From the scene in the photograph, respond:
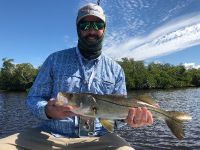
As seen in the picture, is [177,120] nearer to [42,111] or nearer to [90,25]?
[42,111]

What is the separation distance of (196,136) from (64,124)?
2120 centimetres

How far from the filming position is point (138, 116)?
19.0 ft

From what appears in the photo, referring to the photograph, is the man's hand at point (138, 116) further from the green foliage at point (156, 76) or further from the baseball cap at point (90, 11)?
the green foliage at point (156, 76)

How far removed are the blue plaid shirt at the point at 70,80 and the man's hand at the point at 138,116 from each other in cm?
109

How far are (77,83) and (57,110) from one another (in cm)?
146

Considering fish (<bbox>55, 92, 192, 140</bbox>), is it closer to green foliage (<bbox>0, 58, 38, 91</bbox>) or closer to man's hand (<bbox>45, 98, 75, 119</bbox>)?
man's hand (<bbox>45, 98, 75, 119</bbox>)

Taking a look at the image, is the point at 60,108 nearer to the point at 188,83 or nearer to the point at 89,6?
the point at 89,6

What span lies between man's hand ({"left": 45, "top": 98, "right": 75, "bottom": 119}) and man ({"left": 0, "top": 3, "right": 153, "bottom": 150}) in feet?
1.41

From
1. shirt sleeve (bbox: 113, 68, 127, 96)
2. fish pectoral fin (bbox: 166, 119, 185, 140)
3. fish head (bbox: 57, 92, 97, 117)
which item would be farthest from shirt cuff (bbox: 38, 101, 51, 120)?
fish pectoral fin (bbox: 166, 119, 185, 140)

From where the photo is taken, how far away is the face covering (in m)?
6.87

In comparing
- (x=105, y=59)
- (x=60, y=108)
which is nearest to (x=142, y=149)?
(x=105, y=59)

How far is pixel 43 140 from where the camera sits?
21.5 ft

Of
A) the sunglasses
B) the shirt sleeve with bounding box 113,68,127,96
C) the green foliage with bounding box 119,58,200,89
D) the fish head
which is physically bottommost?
the fish head

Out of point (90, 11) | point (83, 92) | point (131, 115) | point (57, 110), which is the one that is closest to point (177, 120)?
point (131, 115)
